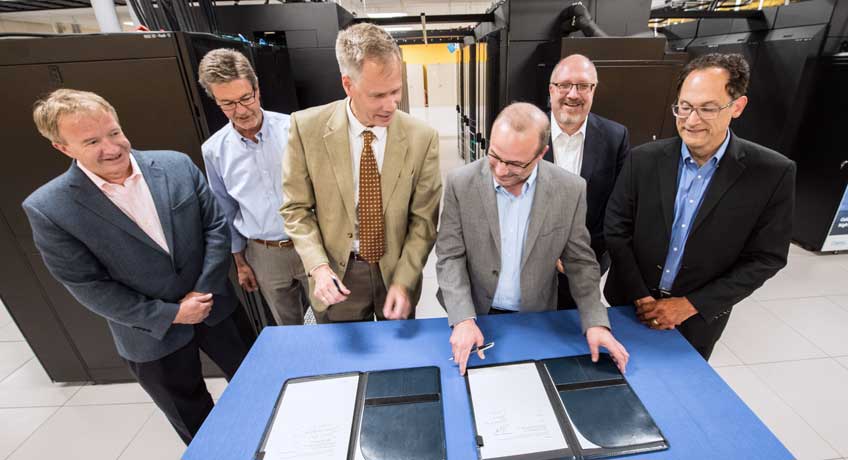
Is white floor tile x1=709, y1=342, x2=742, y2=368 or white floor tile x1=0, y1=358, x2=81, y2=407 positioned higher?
white floor tile x1=0, y1=358, x2=81, y2=407

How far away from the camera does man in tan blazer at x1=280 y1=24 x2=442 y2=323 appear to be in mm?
1571

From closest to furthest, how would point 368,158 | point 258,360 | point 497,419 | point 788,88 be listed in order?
point 497,419 → point 258,360 → point 368,158 → point 788,88

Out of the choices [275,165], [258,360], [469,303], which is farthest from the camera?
[275,165]

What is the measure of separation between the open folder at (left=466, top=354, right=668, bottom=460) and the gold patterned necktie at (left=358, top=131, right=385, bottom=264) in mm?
720

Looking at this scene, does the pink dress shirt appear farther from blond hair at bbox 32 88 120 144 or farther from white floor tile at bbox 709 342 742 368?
white floor tile at bbox 709 342 742 368

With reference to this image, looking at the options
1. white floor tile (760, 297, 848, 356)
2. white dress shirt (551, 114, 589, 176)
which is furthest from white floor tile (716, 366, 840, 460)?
white dress shirt (551, 114, 589, 176)

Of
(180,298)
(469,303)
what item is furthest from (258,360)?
(469,303)

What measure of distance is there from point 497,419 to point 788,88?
220 inches

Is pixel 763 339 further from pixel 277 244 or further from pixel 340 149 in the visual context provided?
pixel 277 244

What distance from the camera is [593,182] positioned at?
2068 mm

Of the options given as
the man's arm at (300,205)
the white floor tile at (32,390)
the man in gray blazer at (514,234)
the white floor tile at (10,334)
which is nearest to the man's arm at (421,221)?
the man in gray blazer at (514,234)

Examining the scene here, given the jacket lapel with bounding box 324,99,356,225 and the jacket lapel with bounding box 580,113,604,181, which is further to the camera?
the jacket lapel with bounding box 580,113,604,181

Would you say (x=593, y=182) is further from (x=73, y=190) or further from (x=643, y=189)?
(x=73, y=190)

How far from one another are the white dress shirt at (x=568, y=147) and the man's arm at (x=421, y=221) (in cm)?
83
